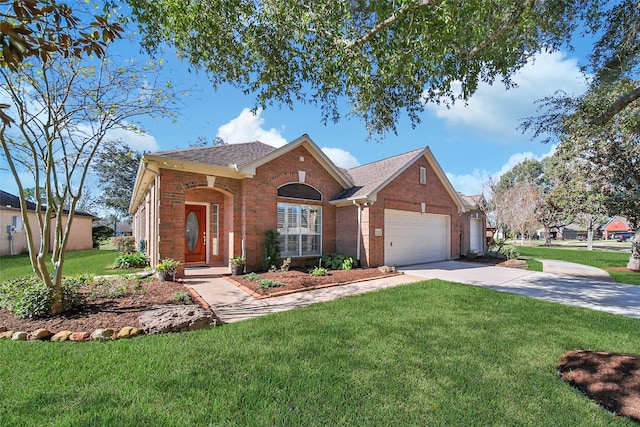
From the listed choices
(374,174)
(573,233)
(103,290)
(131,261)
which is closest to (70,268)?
(131,261)

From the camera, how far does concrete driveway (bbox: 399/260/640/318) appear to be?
673 cm

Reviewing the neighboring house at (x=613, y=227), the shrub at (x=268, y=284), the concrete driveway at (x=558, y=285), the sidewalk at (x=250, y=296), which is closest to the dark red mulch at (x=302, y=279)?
the shrub at (x=268, y=284)

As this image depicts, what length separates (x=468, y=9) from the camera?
5.00m

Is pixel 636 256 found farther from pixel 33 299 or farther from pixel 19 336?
pixel 33 299

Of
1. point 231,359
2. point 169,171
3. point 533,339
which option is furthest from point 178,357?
point 169,171

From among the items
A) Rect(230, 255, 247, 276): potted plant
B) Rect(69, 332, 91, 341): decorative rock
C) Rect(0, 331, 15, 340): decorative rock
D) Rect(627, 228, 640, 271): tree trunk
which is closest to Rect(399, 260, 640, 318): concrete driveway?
Rect(627, 228, 640, 271): tree trunk

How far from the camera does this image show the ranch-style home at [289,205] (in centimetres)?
891

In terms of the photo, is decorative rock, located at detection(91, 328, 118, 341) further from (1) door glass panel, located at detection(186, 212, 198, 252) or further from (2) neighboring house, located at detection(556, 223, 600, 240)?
(2) neighboring house, located at detection(556, 223, 600, 240)

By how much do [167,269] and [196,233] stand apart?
3673 mm

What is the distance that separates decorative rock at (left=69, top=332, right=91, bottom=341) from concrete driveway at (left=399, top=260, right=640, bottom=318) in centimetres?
930

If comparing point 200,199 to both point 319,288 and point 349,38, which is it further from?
point 349,38

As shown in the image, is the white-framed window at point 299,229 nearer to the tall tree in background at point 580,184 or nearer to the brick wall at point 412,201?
the brick wall at point 412,201

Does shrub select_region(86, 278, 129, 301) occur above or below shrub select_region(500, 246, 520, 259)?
above

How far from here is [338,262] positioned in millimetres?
11258
